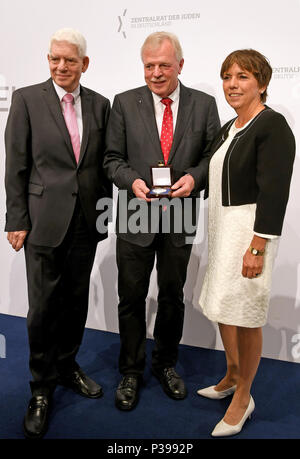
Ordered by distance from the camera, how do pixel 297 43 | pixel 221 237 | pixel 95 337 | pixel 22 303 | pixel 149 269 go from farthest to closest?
pixel 22 303
pixel 95 337
pixel 297 43
pixel 149 269
pixel 221 237

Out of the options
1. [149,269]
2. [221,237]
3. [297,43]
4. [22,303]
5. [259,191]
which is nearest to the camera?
[259,191]

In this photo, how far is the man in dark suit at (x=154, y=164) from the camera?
2.11 metres

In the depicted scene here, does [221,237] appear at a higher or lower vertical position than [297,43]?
lower

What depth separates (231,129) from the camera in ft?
6.73

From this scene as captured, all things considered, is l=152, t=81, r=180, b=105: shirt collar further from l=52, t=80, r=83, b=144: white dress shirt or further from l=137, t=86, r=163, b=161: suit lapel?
l=52, t=80, r=83, b=144: white dress shirt

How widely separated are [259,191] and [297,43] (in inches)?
49.5

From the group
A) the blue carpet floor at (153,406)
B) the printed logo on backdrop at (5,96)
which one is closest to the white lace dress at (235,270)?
the blue carpet floor at (153,406)

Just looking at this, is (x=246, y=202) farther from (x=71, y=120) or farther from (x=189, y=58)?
(x=189, y=58)

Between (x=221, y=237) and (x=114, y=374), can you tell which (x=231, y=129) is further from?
(x=114, y=374)

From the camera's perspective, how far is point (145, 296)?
2.45 meters

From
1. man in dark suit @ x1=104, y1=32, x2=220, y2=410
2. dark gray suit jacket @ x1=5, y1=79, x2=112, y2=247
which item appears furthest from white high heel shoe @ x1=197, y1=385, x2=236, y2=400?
dark gray suit jacket @ x1=5, y1=79, x2=112, y2=247

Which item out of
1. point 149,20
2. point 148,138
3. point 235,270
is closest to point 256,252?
point 235,270

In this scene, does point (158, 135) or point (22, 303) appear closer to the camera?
point (158, 135)

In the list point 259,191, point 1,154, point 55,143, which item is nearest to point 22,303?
point 1,154
